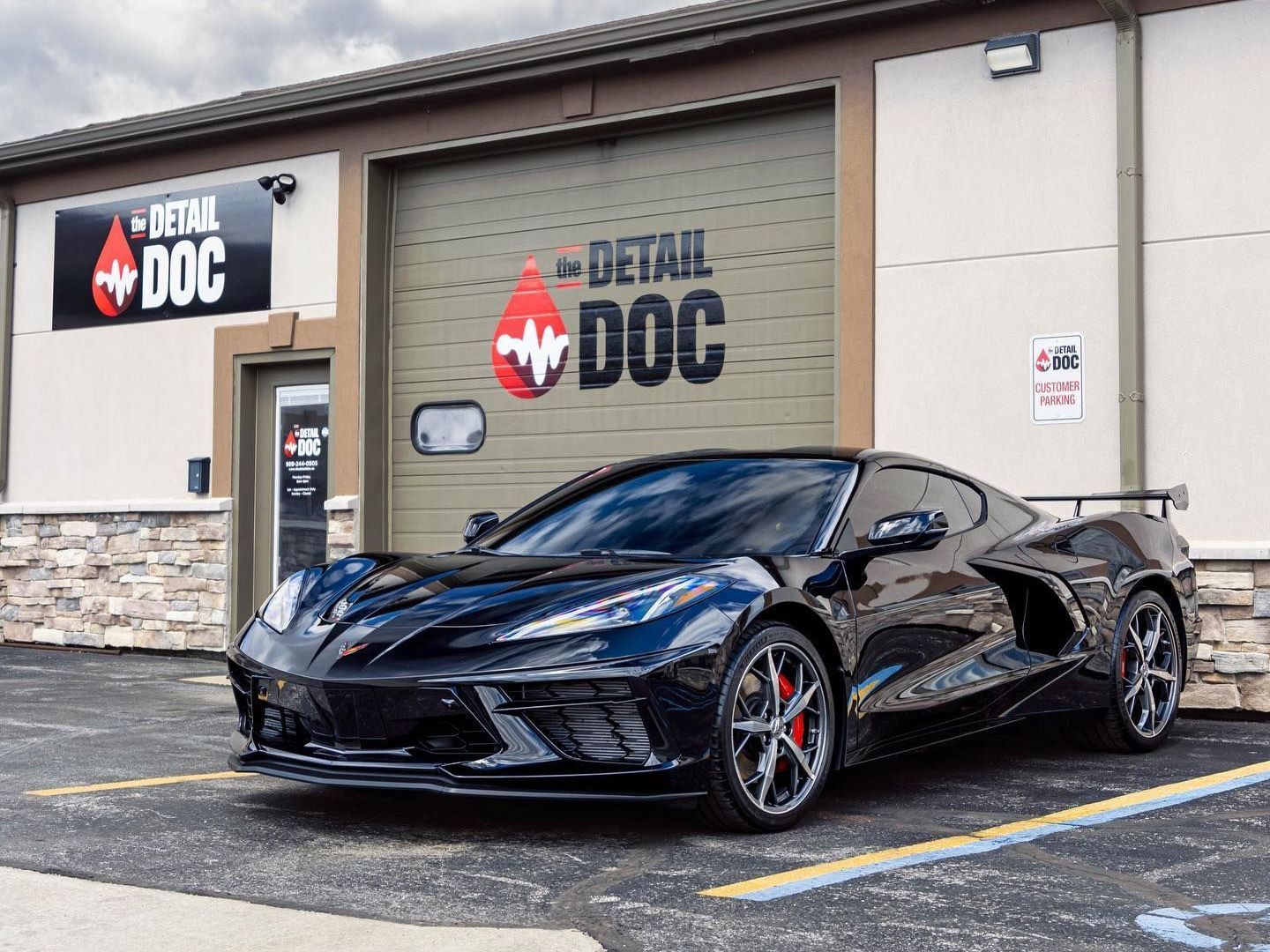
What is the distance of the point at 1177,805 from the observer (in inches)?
204

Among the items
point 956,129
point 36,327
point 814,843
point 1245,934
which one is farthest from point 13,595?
point 1245,934

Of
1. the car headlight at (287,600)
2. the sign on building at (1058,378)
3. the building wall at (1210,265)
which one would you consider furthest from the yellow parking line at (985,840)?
the sign on building at (1058,378)

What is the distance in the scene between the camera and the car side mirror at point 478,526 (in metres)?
6.05

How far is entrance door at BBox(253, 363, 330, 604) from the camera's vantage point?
1201 cm

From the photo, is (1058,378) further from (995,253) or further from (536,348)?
(536,348)

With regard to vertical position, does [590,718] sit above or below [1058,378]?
below

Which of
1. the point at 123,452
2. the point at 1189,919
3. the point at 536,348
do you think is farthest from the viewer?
the point at 123,452

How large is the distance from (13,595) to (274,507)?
2.89 metres

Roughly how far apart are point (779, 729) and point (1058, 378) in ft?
15.5

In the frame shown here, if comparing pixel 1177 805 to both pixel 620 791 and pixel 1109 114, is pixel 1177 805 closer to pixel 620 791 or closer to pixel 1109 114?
pixel 620 791

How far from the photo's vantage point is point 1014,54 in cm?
887

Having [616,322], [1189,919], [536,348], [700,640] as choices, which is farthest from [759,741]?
[536,348]

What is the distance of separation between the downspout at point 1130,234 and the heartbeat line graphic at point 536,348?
158 inches

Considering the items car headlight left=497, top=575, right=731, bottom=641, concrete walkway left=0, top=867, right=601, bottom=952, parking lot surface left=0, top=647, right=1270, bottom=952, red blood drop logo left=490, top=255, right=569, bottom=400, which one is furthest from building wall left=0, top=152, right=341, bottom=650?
concrete walkway left=0, top=867, right=601, bottom=952
